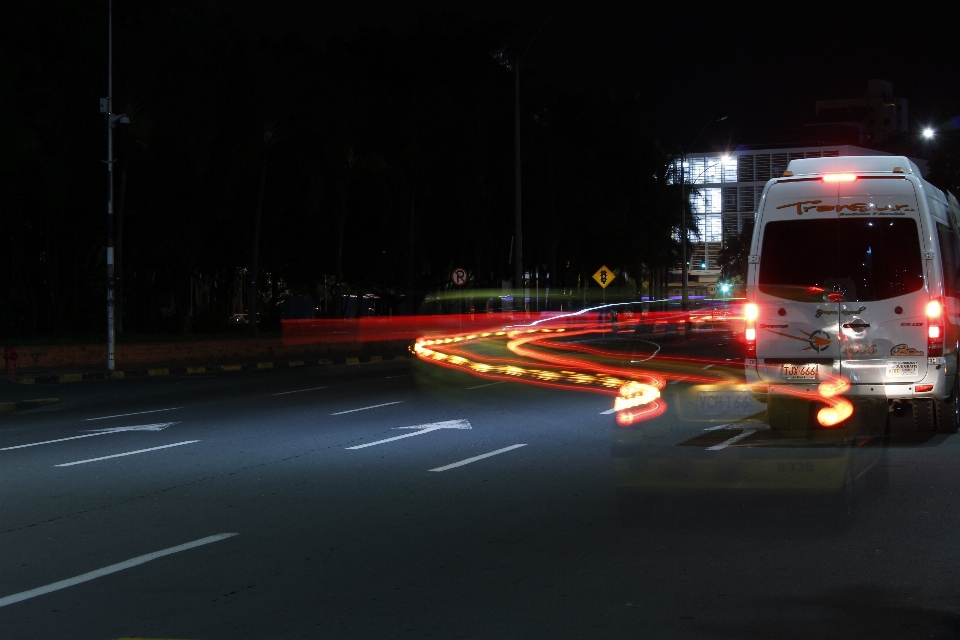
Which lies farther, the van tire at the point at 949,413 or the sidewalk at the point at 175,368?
the sidewalk at the point at 175,368

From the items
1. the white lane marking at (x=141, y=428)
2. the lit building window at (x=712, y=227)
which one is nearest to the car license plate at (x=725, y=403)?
the white lane marking at (x=141, y=428)

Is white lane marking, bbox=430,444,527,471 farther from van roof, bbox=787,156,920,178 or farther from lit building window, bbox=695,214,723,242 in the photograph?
lit building window, bbox=695,214,723,242

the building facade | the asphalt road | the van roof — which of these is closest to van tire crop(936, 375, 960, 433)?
the asphalt road

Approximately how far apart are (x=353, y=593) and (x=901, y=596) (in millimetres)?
3111

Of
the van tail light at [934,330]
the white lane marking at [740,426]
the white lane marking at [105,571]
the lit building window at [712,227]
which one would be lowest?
the white lane marking at [105,571]

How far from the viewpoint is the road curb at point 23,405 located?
20.1m

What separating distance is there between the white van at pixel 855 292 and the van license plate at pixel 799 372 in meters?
0.01

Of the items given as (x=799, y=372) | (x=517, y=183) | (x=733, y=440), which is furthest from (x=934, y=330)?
(x=517, y=183)

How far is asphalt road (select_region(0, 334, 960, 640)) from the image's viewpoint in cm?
636

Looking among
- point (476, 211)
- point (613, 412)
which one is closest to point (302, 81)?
point (476, 211)

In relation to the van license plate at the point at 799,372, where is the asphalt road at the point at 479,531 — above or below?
below

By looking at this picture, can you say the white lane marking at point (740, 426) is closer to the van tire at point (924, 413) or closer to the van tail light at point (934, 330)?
the van tire at point (924, 413)

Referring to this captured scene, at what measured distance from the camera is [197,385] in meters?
25.2

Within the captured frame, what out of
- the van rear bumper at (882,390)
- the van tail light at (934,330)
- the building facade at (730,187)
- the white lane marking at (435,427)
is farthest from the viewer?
the building facade at (730,187)
